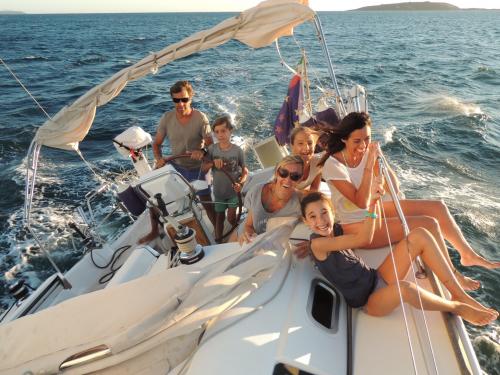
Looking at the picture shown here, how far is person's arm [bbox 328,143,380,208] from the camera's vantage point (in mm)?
2512

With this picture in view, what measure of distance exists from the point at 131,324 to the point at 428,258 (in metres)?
1.75

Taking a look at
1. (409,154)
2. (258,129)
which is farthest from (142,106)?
(409,154)

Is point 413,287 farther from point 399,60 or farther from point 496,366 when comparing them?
point 399,60

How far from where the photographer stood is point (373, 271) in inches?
93.9

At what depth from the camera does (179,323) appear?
72.8 inches

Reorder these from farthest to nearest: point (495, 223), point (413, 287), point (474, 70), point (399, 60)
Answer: point (399, 60)
point (474, 70)
point (495, 223)
point (413, 287)

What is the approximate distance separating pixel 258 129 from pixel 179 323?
372 inches

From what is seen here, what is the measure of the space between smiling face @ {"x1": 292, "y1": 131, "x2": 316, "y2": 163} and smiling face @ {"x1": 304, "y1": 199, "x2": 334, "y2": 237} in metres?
0.87

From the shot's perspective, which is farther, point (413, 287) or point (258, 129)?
point (258, 129)

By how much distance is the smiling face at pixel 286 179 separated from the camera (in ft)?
8.66

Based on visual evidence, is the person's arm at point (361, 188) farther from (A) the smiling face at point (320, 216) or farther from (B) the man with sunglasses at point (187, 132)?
(B) the man with sunglasses at point (187, 132)

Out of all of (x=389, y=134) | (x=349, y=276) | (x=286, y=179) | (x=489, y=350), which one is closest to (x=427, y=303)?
(x=349, y=276)

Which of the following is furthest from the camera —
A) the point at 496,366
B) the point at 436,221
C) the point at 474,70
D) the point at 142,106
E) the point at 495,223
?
the point at 474,70

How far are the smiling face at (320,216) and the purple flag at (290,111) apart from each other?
9.47 ft
